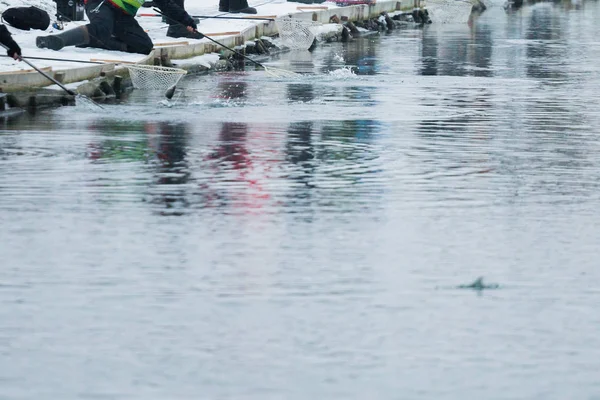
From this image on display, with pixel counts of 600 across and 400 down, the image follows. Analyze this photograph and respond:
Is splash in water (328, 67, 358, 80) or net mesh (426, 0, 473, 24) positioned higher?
splash in water (328, 67, 358, 80)

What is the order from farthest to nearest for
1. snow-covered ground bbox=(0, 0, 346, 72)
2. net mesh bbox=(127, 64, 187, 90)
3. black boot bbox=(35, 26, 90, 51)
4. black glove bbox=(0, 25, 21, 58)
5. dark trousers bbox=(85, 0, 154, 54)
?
dark trousers bbox=(85, 0, 154, 54)
black boot bbox=(35, 26, 90, 51)
snow-covered ground bbox=(0, 0, 346, 72)
net mesh bbox=(127, 64, 187, 90)
black glove bbox=(0, 25, 21, 58)

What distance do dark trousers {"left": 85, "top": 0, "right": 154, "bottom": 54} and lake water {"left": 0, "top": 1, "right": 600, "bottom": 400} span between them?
3.97 m

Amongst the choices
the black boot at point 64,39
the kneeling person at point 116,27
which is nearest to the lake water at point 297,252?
the black boot at point 64,39

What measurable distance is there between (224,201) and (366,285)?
2832mm

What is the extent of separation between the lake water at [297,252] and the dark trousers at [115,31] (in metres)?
3.97

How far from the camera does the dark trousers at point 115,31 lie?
71.1ft

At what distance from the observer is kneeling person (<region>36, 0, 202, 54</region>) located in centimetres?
2139

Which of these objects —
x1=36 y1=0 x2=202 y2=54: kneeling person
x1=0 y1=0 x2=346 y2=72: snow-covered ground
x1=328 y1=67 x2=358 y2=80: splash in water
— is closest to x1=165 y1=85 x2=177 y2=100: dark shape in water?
x1=0 y1=0 x2=346 y2=72: snow-covered ground

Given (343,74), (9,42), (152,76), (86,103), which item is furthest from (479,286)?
(343,74)

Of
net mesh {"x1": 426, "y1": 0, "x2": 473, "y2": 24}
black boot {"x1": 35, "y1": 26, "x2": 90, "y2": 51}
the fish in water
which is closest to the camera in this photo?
the fish in water

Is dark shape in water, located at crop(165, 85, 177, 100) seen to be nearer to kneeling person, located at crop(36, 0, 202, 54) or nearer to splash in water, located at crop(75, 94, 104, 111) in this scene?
splash in water, located at crop(75, 94, 104, 111)

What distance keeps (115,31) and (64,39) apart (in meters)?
1.04

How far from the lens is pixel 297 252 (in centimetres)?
918

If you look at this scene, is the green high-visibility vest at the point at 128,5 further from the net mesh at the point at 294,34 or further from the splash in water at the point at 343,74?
the net mesh at the point at 294,34
